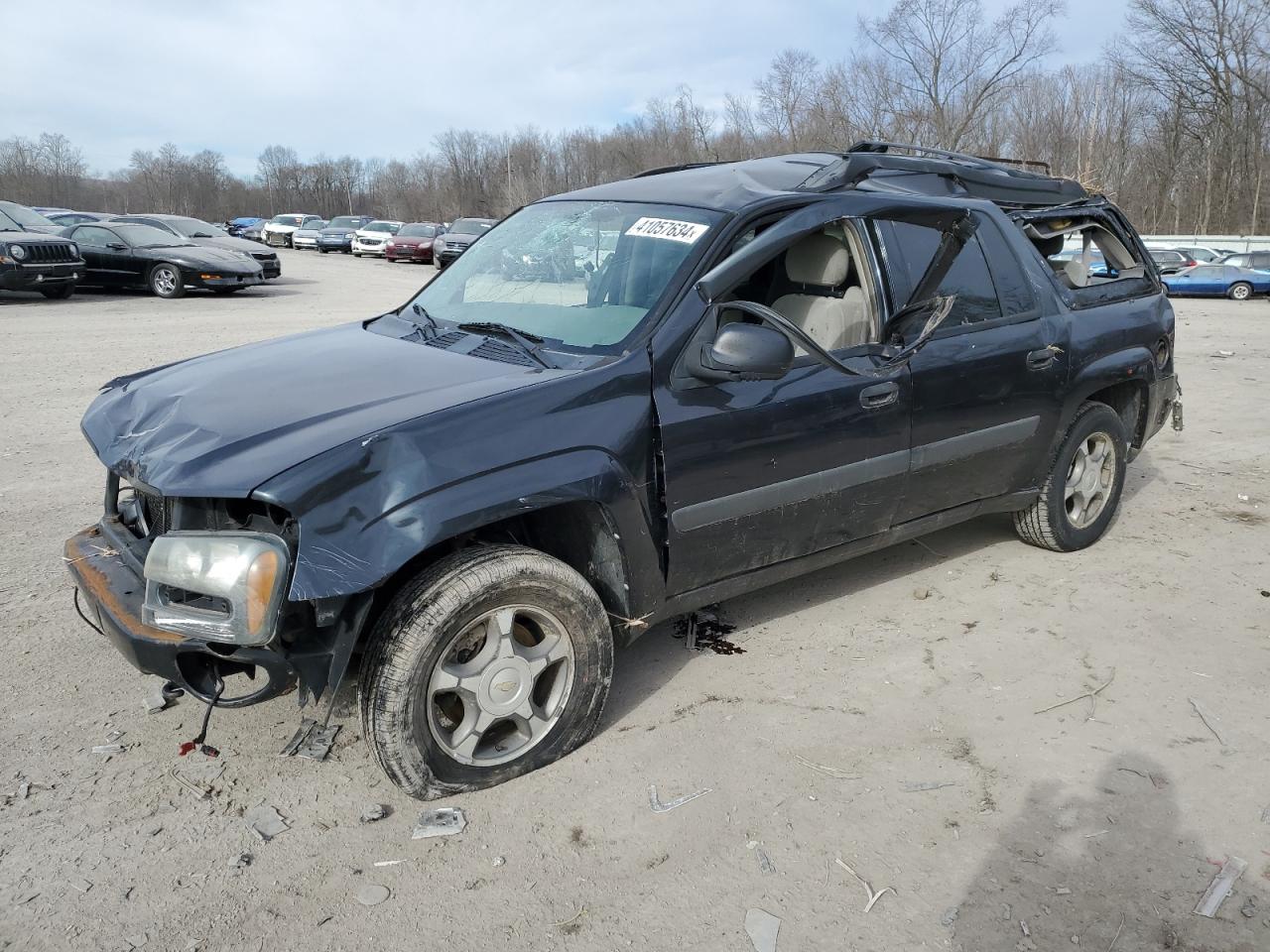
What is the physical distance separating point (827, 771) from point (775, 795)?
0.23 metres

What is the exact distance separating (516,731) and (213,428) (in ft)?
4.45

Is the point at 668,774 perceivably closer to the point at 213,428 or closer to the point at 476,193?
the point at 213,428

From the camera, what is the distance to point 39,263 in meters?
16.7

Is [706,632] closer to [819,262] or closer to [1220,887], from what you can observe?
[819,262]

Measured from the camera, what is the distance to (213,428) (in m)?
3.04

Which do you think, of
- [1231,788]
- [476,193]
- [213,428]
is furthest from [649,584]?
[476,193]

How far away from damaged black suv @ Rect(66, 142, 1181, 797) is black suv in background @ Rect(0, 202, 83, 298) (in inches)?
602

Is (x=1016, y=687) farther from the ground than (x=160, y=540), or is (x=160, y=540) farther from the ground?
(x=160, y=540)

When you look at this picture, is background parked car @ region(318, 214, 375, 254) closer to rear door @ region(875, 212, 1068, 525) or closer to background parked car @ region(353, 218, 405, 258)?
background parked car @ region(353, 218, 405, 258)

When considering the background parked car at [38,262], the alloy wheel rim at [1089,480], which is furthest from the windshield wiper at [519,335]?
the background parked car at [38,262]

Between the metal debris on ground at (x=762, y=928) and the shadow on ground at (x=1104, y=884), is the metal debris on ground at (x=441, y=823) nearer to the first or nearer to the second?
the metal debris on ground at (x=762, y=928)

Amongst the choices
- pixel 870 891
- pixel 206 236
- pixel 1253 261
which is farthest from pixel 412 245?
pixel 870 891

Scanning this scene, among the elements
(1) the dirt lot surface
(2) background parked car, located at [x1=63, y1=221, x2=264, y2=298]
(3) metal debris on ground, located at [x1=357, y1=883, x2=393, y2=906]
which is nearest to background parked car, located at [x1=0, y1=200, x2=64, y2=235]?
(2) background parked car, located at [x1=63, y1=221, x2=264, y2=298]

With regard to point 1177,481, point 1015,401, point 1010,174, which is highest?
point 1010,174
